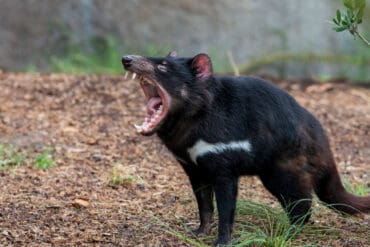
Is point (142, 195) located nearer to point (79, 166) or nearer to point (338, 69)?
point (79, 166)

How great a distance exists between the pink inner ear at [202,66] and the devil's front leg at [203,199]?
55 centimetres

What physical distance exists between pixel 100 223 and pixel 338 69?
5.24 meters

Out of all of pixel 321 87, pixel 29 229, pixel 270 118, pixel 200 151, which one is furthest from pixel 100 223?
pixel 321 87

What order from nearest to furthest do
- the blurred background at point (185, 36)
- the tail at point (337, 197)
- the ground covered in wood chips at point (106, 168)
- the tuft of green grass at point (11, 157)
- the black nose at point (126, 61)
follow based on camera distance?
the black nose at point (126, 61), the ground covered in wood chips at point (106, 168), the tail at point (337, 197), the tuft of green grass at point (11, 157), the blurred background at point (185, 36)

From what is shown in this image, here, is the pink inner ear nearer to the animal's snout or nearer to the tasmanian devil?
the tasmanian devil

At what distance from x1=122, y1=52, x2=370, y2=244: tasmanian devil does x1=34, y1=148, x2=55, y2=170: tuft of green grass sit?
59.7 inches

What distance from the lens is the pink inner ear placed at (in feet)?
13.5

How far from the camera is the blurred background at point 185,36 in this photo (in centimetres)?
867

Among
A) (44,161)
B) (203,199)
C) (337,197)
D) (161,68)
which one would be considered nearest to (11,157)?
(44,161)

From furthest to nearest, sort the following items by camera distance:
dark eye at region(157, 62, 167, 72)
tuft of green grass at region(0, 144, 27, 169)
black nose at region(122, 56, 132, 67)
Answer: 1. tuft of green grass at region(0, 144, 27, 169)
2. dark eye at region(157, 62, 167, 72)
3. black nose at region(122, 56, 132, 67)

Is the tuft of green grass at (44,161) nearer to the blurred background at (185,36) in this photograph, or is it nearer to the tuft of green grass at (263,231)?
the tuft of green grass at (263,231)

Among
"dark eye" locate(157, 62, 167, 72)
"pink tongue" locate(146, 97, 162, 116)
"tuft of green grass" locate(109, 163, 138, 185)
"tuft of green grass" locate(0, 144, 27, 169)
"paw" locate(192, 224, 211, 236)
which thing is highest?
"dark eye" locate(157, 62, 167, 72)

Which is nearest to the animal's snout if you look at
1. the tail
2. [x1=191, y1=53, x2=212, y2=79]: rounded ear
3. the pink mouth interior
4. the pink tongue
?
the pink mouth interior

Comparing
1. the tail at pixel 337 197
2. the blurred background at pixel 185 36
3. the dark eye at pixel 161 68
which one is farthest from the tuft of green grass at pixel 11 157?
the blurred background at pixel 185 36
